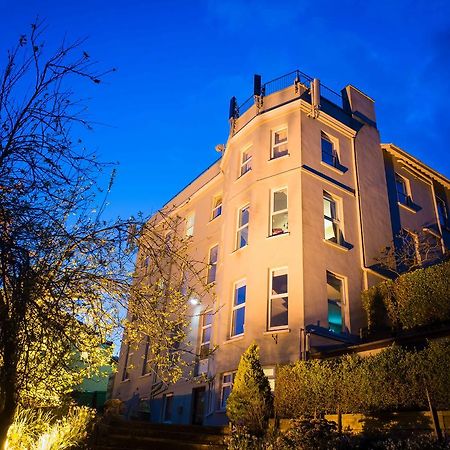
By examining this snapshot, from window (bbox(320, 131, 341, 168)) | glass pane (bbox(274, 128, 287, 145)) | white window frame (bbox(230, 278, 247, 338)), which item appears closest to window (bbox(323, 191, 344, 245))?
window (bbox(320, 131, 341, 168))

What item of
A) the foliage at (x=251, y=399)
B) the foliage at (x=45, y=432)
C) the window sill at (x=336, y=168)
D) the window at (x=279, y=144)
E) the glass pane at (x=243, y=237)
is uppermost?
the window at (x=279, y=144)

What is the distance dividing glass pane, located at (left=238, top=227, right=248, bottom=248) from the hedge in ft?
20.5

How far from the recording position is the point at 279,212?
50.9 feet

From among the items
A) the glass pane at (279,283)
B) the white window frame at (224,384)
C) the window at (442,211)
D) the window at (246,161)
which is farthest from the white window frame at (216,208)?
the window at (442,211)

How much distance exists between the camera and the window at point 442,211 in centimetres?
2197

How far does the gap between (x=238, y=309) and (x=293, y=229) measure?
3.44 meters

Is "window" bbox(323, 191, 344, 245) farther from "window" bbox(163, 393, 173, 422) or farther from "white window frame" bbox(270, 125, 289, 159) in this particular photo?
"window" bbox(163, 393, 173, 422)

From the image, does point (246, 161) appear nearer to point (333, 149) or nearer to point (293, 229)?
point (333, 149)

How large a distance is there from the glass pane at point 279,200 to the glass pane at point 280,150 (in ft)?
5.41

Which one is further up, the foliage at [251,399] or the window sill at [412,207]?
the window sill at [412,207]

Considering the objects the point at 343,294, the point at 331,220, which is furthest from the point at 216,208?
the point at 343,294

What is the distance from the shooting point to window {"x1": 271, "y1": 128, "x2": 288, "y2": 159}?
16891mm

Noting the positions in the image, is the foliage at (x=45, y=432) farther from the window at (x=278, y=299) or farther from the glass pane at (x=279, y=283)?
the glass pane at (x=279, y=283)

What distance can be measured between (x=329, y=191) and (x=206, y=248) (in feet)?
21.1
